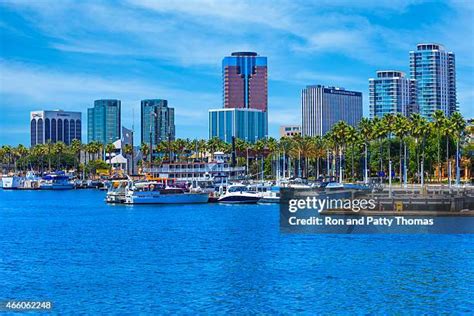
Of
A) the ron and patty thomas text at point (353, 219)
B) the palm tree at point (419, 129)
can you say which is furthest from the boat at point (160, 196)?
the palm tree at point (419, 129)

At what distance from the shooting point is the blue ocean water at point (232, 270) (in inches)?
1877

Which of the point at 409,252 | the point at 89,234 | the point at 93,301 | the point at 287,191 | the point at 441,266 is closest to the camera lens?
the point at 93,301

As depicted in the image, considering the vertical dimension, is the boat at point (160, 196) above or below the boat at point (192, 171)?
below

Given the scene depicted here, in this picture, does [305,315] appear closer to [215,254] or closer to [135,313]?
[135,313]

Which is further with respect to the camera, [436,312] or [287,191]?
[287,191]

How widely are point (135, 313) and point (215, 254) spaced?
2290 cm

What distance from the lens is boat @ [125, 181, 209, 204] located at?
5335 inches

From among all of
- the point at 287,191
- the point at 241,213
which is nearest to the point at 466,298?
the point at 241,213

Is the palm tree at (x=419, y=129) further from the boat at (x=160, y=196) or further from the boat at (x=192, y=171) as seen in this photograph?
the boat at (x=160, y=196)

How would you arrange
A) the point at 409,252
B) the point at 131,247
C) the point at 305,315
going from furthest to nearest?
the point at 131,247 → the point at 409,252 → the point at 305,315

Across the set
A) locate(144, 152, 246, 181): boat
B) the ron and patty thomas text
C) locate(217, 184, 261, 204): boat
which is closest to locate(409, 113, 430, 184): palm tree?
locate(217, 184, 261, 204): boat

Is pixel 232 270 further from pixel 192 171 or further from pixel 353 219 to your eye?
pixel 192 171

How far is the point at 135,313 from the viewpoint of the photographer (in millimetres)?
45281

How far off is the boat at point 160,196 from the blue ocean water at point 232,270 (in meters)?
41.3
